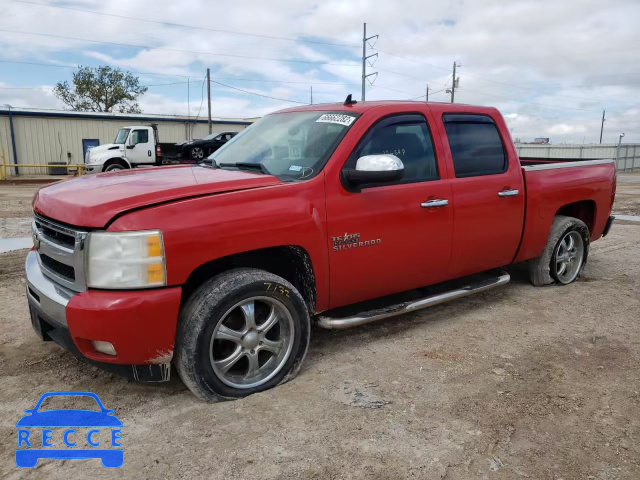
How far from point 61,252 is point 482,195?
3.08 m

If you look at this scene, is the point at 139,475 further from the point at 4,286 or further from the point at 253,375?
the point at 4,286

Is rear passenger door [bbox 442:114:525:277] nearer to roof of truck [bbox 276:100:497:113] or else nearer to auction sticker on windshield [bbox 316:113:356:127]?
roof of truck [bbox 276:100:497:113]

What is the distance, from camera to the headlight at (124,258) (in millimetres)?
2520

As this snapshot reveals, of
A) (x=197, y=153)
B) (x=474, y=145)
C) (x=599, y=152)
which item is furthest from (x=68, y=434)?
(x=599, y=152)

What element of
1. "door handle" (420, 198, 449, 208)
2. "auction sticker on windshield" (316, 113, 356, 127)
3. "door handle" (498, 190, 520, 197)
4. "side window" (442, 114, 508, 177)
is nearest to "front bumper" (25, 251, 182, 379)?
"auction sticker on windshield" (316, 113, 356, 127)

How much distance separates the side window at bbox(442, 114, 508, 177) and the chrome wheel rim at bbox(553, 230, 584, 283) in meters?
1.40

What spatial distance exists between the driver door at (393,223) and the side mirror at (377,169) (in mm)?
156

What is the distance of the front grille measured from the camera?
2712 millimetres

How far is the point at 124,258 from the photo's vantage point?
99.2 inches

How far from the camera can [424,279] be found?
12.7ft

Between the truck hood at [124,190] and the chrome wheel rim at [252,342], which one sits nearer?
the truck hood at [124,190]

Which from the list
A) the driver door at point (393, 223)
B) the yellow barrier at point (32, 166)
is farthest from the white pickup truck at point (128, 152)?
the driver door at point (393, 223)

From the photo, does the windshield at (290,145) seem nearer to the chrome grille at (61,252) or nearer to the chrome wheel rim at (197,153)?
the chrome grille at (61,252)

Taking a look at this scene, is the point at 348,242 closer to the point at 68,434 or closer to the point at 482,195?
the point at 482,195
